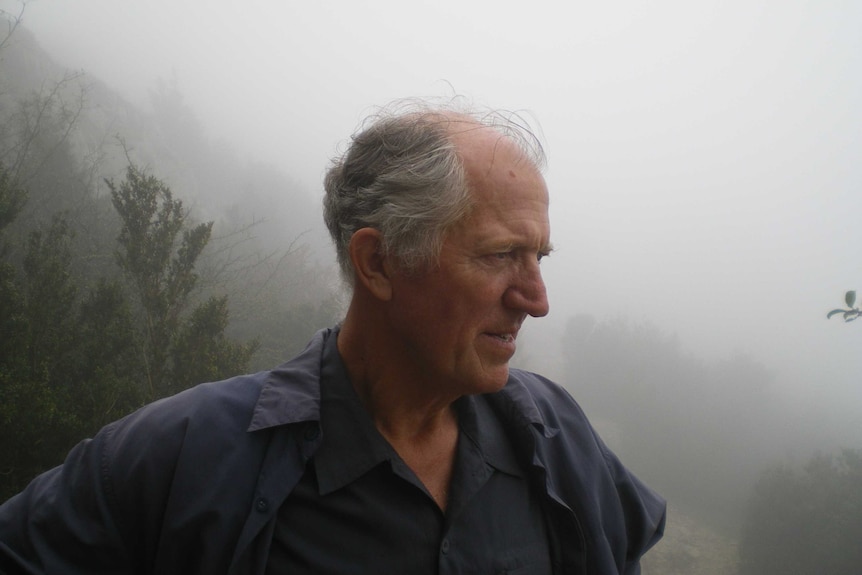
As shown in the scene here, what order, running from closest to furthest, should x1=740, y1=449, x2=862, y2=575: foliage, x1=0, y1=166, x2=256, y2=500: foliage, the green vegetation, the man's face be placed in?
the man's face → x1=0, y1=166, x2=256, y2=500: foliage → the green vegetation → x1=740, y1=449, x2=862, y2=575: foliage

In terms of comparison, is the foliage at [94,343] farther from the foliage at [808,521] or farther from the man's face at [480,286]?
the foliage at [808,521]

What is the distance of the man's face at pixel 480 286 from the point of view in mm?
1087

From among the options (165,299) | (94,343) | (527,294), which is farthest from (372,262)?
(165,299)

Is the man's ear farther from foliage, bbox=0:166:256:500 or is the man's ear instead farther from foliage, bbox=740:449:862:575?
foliage, bbox=740:449:862:575

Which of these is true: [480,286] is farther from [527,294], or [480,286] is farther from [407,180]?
[407,180]

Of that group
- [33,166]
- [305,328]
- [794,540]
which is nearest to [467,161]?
[305,328]

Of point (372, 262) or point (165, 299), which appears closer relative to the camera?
point (372, 262)

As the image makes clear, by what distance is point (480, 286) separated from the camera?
1.09 meters

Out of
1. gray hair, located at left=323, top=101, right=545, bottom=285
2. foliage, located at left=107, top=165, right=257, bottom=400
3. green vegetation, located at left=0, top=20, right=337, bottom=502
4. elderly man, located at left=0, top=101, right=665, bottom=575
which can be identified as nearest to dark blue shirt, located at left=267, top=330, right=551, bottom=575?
elderly man, located at left=0, top=101, right=665, bottom=575

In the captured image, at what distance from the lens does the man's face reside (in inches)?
42.8

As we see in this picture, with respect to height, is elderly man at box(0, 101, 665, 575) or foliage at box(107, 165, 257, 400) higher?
elderly man at box(0, 101, 665, 575)

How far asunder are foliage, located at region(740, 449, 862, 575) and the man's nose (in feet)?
72.2

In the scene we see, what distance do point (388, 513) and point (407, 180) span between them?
786 mm

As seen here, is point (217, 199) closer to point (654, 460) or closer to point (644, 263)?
point (654, 460)
